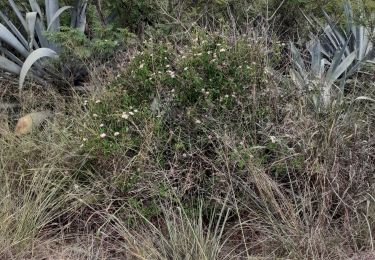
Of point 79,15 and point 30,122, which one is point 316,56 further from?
point 30,122

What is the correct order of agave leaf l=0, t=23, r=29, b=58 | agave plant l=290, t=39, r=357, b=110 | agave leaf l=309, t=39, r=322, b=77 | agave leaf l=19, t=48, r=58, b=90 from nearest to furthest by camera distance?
agave plant l=290, t=39, r=357, b=110 → agave leaf l=19, t=48, r=58, b=90 → agave leaf l=309, t=39, r=322, b=77 → agave leaf l=0, t=23, r=29, b=58

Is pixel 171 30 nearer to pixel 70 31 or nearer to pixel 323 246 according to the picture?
pixel 70 31

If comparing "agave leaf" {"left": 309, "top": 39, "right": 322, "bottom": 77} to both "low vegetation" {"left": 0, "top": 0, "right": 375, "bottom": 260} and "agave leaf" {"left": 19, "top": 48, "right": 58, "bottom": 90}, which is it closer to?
"low vegetation" {"left": 0, "top": 0, "right": 375, "bottom": 260}

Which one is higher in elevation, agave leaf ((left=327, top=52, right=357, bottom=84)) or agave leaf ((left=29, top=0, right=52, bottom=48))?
agave leaf ((left=29, top=0, right=52, bottom=48))

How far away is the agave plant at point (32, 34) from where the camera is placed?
5441mm

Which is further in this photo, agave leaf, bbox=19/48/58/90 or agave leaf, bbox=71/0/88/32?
agave leaf, bbox=71/0/88/32

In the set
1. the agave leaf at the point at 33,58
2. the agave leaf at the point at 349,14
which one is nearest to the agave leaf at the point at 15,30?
the agave leaf at the point at 33,58

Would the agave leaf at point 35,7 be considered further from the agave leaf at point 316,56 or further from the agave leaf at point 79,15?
the agave leaf at point 316,56

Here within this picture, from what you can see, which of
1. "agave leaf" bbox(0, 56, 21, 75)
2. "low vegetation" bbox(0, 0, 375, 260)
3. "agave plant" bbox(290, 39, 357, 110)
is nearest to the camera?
"low vegetation" bbox(0, 0, 375, 260)

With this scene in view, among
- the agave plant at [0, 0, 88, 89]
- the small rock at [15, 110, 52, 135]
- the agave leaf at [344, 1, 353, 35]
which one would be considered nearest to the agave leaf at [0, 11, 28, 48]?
the agave plant at [0, 0, 88, 89]

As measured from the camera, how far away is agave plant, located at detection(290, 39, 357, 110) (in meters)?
4.26

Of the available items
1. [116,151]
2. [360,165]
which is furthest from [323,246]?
[116,151]

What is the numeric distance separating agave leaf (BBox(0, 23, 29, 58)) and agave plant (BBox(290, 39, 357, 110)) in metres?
2.66

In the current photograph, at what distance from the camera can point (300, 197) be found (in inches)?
137
